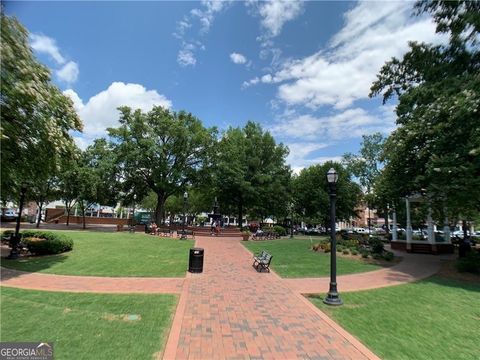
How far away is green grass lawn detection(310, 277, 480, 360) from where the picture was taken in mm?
6148

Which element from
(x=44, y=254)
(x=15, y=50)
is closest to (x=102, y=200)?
(x=44, y=254)

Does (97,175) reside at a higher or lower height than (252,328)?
higher

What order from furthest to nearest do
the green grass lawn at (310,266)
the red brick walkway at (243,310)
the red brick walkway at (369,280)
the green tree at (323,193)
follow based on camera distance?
the green tree at (323,193) → the green grass lawn at (310,266) → the red brick walkway at (369,280) → the red brick walkway at (243,310)

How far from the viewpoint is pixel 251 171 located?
4653 cm

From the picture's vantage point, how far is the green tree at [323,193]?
169ft

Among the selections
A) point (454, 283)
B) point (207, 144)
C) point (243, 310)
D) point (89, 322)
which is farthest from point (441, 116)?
point (207, 144)

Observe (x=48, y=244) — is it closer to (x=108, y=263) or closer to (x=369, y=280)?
(x=108, y=263)

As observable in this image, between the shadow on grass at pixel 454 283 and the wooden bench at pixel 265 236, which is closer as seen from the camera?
the shadow on grass at pixel 454 283

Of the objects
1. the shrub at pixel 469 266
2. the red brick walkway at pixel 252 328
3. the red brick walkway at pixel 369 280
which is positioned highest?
the shrub at pixel 469 266

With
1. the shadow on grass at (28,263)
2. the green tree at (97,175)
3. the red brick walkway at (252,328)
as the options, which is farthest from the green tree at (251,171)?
the red brick walkway at (252,328)

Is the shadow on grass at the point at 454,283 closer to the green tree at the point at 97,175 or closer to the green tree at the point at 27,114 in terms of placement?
the green tree at the point at 27,114

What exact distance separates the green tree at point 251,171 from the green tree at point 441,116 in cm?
2469

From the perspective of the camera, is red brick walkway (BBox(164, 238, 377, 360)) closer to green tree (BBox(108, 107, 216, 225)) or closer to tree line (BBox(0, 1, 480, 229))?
tree line (BBox(0, 1, 480, 229))

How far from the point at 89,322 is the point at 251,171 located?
132 feet
